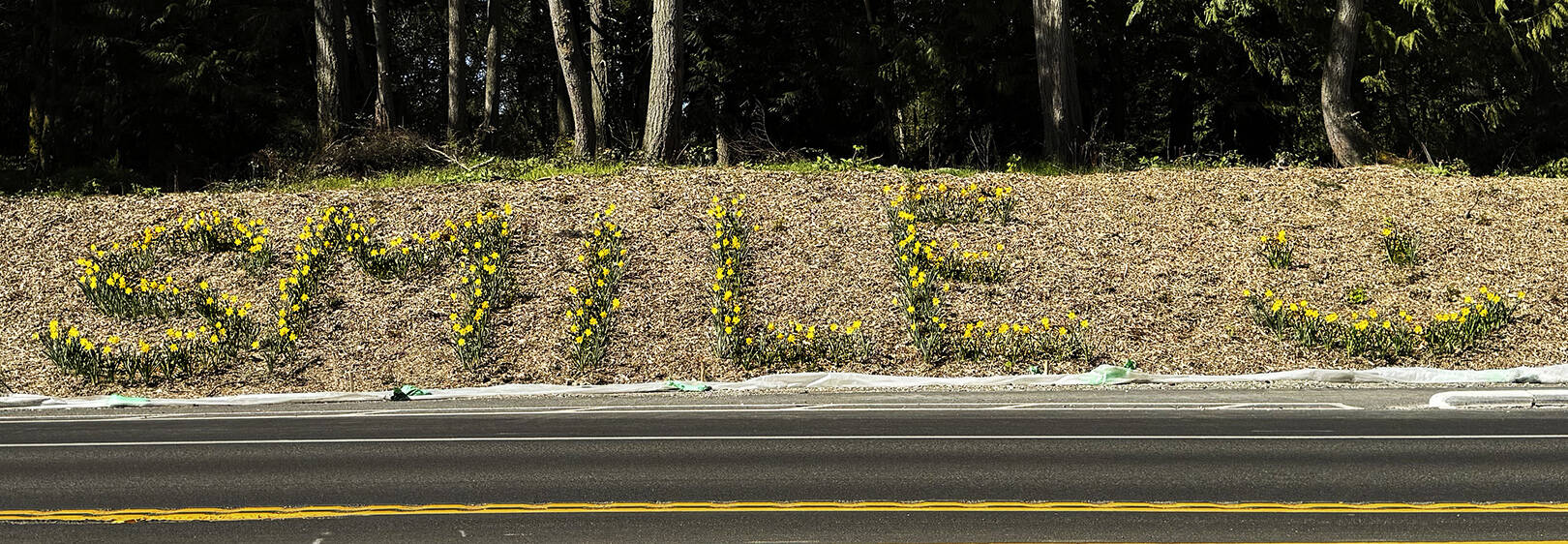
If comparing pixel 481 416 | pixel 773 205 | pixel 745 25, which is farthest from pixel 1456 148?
pixel 481 416

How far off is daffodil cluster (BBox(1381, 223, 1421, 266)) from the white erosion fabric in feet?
8.36

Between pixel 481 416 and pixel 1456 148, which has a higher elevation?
pixel 1456 148

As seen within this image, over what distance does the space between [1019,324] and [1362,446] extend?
4.54 meters

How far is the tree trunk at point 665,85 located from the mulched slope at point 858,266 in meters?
0.85

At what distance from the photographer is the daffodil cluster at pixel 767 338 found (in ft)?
40.2

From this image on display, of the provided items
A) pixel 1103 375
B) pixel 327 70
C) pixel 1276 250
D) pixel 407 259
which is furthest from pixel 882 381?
pixel 327 70

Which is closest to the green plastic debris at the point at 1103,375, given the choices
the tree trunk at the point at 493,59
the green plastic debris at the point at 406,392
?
the green plastic debris at the point at 406,392

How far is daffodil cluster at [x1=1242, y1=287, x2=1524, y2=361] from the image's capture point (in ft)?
39.3

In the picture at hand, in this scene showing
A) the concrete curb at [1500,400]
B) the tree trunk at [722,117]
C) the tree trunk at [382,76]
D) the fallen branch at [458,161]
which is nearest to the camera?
the concrete curb at [1500,400]

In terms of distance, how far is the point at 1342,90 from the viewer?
1769 cm

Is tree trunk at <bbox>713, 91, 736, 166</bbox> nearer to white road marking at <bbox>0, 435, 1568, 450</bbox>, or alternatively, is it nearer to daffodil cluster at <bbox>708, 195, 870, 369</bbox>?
daffodil cluster at <bbox>708, 195, 870, 369</bbox>

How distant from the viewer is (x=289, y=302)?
520 inches

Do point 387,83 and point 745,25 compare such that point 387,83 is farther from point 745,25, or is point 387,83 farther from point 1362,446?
point 1362,446

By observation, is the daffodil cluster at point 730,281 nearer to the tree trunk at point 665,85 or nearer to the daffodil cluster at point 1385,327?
the tree trunk at point 665,85
